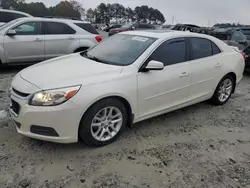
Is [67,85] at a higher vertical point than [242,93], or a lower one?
higher

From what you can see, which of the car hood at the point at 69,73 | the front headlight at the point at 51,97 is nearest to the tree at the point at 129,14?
the car hood at the point at 69,73

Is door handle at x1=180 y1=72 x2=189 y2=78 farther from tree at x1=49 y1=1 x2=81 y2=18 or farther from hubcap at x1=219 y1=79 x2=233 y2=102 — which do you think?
tree at x1=49 y1=1 x2=81 y2=18

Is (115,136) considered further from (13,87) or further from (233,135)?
(233,135)

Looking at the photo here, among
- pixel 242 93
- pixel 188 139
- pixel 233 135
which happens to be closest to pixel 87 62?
pixel 188 139

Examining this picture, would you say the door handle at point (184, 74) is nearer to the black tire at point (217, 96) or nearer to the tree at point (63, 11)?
the black tire at point (217, 96)

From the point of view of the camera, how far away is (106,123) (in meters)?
3.29

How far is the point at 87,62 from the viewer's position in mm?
3689

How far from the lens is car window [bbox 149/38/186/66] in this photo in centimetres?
373

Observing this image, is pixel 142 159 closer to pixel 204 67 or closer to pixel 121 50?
pixel 121 50

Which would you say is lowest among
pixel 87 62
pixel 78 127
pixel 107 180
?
pixel 107 180

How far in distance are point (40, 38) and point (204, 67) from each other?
5.00 m

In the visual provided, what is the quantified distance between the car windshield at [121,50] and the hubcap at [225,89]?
6.58 feet

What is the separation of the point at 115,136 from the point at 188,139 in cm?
110

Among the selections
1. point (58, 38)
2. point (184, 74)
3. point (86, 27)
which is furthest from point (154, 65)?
point (86, 27)
